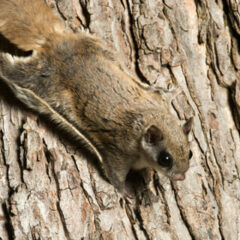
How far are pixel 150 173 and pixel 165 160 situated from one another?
310mm

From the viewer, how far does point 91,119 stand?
3.97 m

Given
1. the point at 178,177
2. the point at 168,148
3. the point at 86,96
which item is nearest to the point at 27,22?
the point at 86,96

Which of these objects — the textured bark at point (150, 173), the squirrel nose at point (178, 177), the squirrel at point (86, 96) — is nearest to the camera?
the textured bark at point (150, 173)

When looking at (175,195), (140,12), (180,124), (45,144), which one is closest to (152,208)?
(175,195)

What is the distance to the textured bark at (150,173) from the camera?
361cm

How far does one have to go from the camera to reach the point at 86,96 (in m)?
3.89

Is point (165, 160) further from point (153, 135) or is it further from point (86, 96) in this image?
point (86, 96)

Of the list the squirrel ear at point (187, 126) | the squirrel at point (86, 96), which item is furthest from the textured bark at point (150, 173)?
the squirrel ear at point (187, 126)

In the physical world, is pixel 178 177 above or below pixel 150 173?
above

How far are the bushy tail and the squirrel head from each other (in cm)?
137

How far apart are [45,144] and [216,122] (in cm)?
182

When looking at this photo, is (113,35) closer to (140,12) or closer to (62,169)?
(140,12)

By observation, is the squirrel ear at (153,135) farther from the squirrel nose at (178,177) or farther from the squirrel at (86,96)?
the squirrel nose at (178,177)

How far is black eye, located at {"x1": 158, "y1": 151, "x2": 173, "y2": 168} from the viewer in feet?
12.5
